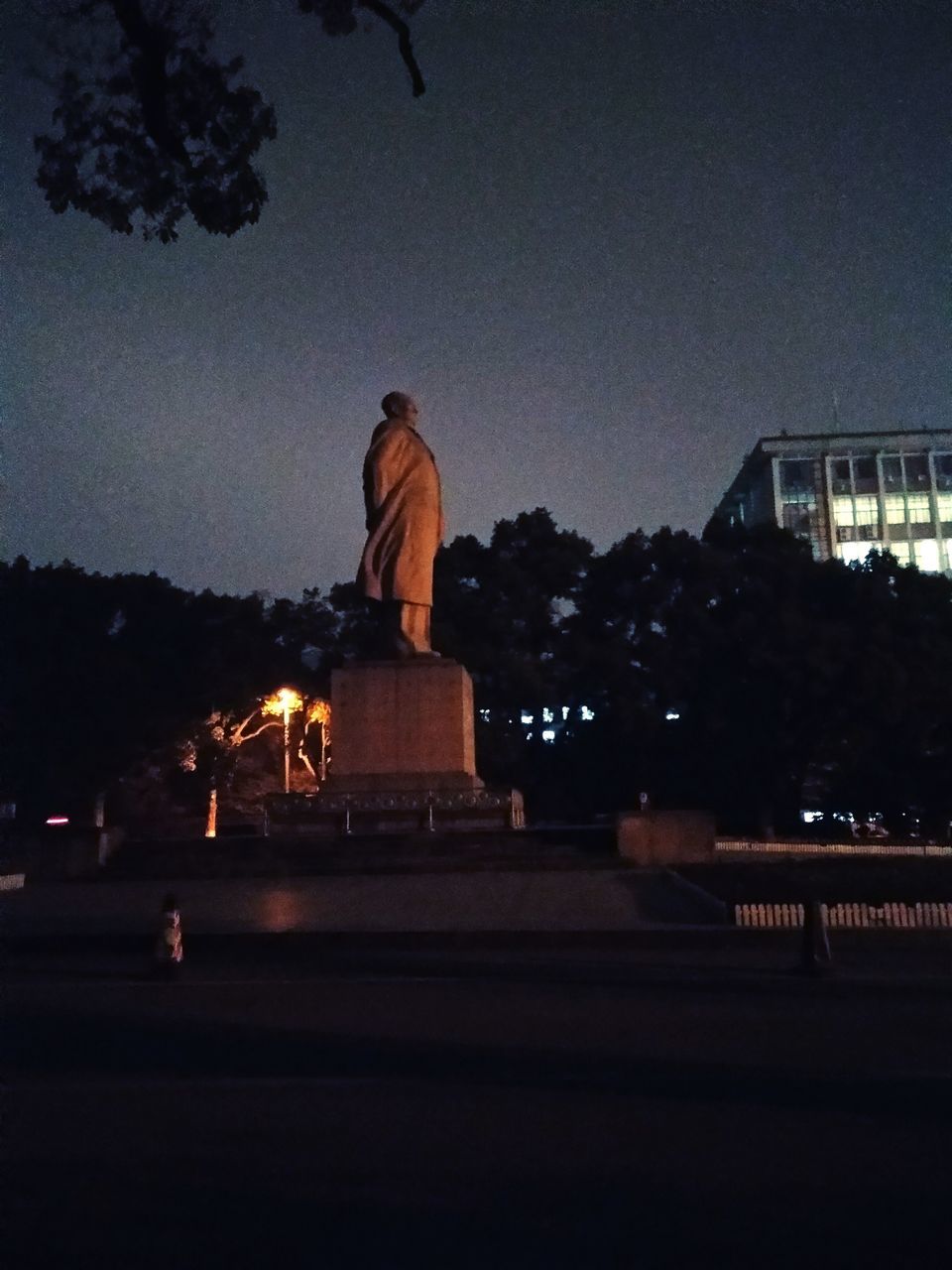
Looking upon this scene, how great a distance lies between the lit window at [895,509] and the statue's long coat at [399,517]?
59167mm

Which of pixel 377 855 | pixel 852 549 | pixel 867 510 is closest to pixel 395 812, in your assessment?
pixel 377 855

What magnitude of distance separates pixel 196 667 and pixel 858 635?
18826 mm

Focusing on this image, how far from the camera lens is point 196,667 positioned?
116 ft

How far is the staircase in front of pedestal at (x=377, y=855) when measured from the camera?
18.4 metres

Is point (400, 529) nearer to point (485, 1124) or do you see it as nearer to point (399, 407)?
point (399, 407)

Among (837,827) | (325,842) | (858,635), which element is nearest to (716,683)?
(858,635)

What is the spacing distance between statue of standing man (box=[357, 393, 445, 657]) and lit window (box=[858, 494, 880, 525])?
59.0 metres

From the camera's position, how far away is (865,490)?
253 feet

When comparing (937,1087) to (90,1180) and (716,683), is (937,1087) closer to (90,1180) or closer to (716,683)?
(90,1180)

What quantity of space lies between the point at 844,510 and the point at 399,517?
195 feet

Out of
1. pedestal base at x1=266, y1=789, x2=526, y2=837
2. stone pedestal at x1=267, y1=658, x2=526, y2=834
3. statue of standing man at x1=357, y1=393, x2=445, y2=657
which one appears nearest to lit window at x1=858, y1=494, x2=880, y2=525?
statue of standing man at x1=357, y1=393, x2=445, y2=657

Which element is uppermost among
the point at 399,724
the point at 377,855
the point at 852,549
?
the point at 852,549

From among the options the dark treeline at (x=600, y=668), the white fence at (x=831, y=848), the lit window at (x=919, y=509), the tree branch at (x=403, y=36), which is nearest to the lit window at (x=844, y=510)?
the lit window at (x=919, y=509)

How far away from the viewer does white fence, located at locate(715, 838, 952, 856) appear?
77.0ft
